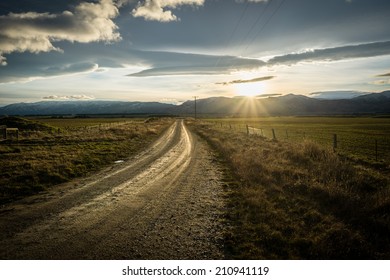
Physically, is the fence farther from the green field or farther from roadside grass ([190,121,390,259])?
roadside grass ([190,121,390,259])

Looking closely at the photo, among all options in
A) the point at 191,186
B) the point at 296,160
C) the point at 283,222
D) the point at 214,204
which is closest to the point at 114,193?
the point at 191,186

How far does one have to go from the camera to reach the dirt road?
608 centimetres

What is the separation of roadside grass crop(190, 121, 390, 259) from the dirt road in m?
0.71

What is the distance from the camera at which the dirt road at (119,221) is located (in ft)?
19.9

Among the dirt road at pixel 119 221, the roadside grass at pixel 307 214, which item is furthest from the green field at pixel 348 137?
the dirt road at pixel 119 221

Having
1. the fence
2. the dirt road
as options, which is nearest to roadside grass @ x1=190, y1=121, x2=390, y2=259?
the dirt road

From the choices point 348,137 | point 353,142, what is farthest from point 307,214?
point 348,137

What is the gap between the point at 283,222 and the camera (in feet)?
25.1

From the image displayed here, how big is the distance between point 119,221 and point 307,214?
553 centimetres

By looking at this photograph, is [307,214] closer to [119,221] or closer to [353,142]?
[119,221]

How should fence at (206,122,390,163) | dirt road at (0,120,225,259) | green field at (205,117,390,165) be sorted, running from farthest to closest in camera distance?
green field at (205,117,390,165)
fence at (206,122,390,163)
dirt road at (0,120,225,259)

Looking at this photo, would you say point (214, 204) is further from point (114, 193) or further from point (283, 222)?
point (114, 193)

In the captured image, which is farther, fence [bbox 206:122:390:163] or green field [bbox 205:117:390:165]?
green field [bbox 205:117:390:165]

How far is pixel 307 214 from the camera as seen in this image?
819cm
